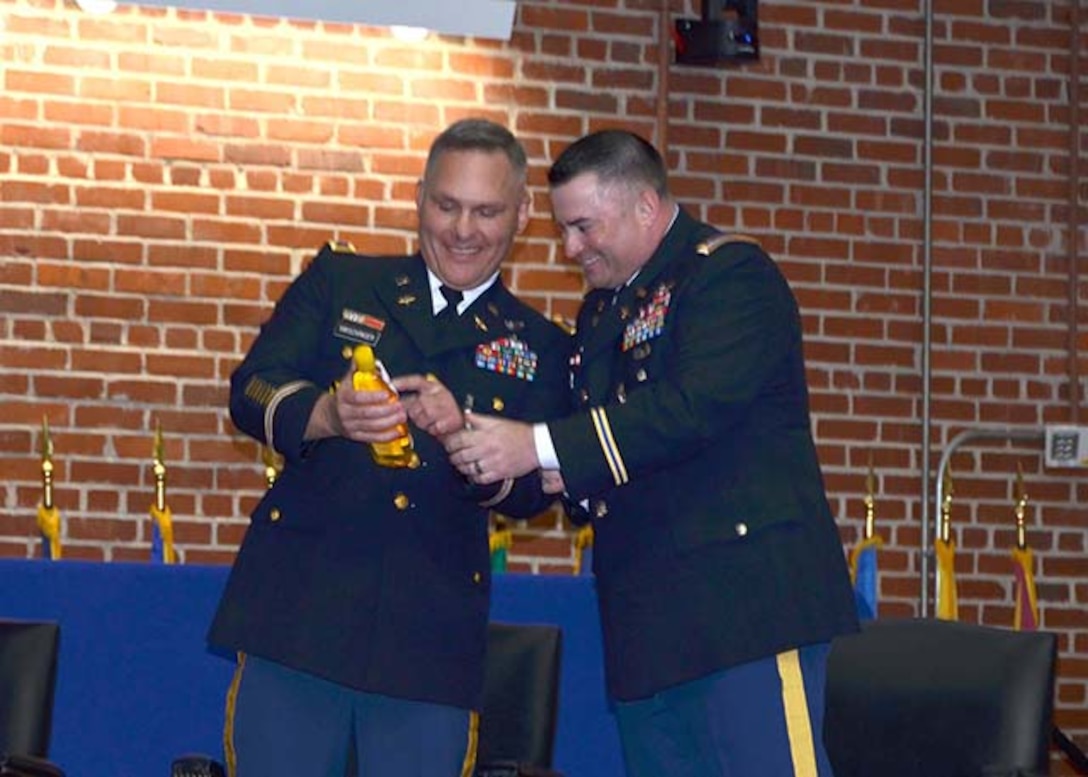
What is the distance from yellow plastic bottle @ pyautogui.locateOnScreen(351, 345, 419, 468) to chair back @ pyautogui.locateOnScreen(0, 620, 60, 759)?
640 mm

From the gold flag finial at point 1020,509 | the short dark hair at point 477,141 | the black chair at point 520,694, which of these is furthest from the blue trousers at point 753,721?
the gold flag finial at point 1020,509

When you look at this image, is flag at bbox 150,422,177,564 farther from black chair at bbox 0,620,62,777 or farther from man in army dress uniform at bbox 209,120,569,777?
man in army dress uniform at bbox 209,120,569,777

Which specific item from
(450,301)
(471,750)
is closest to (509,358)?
(450,301)

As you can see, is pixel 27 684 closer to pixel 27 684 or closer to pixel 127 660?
pixel 27 684

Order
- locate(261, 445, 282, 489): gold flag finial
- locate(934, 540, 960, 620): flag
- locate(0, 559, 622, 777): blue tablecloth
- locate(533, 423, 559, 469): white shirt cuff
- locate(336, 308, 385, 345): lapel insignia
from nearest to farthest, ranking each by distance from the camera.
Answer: locate(533, 423, 559, 469): white shirt cuff → locate(336, 308, 385, 345): lapel insignia → locate(0, 559, 622, 777): blue tablecloth → locate(261, 445, 282, 489): gold flag finial → locate(934, 540, 960, 620): flag

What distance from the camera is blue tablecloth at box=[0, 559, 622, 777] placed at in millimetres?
3658

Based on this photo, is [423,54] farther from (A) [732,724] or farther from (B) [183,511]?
(A) [732,724]

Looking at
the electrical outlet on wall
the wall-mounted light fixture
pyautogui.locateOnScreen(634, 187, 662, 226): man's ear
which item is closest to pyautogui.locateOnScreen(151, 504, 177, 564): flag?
the wall-mounted light fixture

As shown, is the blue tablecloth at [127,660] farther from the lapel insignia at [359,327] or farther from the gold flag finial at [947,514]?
the gold flag finial at [947,514]

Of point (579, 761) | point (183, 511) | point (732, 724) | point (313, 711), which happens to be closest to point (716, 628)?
point (732, 724)

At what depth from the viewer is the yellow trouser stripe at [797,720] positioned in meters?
2.66

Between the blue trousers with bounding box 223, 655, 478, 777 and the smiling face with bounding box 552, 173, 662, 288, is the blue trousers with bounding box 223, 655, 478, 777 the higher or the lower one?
the lower one

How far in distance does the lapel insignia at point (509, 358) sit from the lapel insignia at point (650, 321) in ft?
0.53

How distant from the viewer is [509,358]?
2928 millimetres
